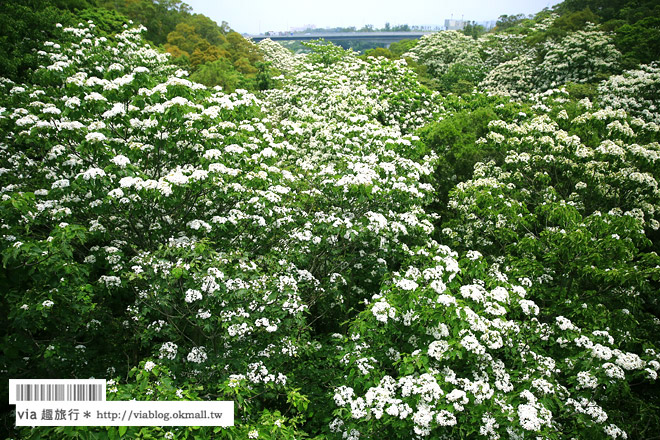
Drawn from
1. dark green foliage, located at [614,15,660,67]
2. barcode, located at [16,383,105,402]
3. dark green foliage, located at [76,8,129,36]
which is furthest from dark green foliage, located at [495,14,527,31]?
barcode, located at [16,383,105,402]

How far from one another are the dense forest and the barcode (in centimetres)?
21

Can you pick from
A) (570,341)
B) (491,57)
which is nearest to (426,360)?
(570,341)

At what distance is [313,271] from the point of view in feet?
28.0

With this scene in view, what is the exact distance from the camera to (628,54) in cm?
2009

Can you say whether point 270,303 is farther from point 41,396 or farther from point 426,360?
point 41,396

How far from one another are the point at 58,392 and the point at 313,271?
524 centimetres

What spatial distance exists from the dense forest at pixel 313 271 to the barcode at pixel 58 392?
0.69 feet

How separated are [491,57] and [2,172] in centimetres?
→ 3291

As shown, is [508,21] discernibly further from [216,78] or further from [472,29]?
[216,78]

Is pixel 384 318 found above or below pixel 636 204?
below

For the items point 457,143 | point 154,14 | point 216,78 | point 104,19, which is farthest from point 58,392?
point 154,14

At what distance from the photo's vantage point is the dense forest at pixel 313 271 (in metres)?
5.07

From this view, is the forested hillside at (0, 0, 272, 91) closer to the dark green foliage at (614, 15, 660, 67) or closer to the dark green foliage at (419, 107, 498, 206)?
the dark green foliage at (419, 107, 498, 206)

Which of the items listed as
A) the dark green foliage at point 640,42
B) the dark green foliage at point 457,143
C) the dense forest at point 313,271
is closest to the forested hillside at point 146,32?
the dense forest at point 313,271
